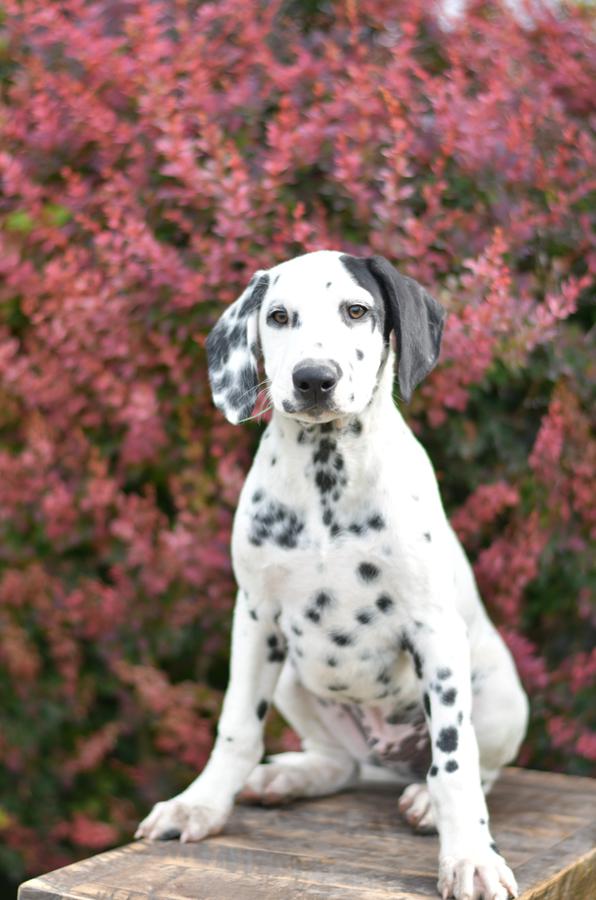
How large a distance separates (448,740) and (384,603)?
0.36 m

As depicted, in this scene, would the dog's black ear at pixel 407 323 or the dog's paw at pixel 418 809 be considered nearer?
the dog's black ear at pixel 407 323

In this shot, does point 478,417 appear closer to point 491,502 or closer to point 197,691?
point 491,502

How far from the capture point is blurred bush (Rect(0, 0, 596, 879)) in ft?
12.3

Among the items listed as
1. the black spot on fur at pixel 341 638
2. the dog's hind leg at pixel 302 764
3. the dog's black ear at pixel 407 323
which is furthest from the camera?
the dog's hind leg at pixel 302 764

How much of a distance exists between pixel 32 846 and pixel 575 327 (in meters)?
2.83

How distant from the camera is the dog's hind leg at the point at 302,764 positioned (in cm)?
330

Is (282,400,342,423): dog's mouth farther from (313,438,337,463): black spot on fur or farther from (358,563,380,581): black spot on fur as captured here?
(358,563,380,581): black spot on fur

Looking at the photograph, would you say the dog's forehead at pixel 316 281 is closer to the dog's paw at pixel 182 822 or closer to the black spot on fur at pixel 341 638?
the black spot on fur at pixel 341 638

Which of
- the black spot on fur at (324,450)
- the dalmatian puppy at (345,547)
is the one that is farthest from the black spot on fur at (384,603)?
the black spot on fur at (324,450)

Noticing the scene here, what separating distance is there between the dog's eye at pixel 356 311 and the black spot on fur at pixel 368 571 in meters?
0.61

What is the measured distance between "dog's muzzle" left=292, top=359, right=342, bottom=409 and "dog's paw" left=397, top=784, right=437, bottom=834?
1171 mm

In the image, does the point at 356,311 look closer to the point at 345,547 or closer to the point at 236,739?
the point at 345,547

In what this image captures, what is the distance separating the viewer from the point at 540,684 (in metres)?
3.90

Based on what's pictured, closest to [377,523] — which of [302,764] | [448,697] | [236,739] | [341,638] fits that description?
[341,638]
